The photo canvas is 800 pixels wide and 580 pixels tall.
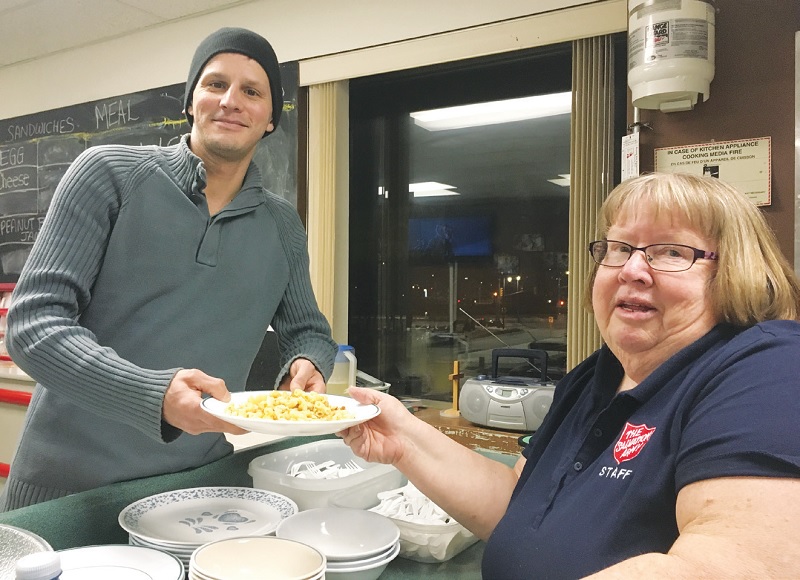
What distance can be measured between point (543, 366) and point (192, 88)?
5.59ft

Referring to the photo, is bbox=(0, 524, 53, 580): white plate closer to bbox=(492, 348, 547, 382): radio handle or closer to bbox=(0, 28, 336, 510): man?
bbox=(0, 28, 336, 510): man

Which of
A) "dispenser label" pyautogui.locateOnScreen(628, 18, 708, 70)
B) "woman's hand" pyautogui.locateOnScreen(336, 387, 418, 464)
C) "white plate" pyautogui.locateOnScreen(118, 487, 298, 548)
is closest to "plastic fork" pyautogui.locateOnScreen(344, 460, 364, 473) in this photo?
"woman's hand" pyautogui.locateOnScreen(336, 387, 418, 464)

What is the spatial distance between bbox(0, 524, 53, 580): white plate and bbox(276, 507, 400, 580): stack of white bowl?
368 mm

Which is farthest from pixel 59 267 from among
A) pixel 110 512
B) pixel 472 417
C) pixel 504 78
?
pixel 504 78

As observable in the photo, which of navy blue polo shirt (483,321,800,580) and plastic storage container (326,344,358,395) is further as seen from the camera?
plastic storage container (326,344,358,395)

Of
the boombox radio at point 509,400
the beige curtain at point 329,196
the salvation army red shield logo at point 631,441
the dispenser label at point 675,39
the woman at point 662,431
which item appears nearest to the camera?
the woman at point 662,431

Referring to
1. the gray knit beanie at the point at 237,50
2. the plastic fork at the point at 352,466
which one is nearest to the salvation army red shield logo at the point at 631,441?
the plastic fork at the point at 352,466

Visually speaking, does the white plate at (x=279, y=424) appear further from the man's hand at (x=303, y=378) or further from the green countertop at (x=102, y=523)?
the man's hand at (x=303, y=378)

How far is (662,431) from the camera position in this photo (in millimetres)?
947

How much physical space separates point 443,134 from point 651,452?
2.56 metres

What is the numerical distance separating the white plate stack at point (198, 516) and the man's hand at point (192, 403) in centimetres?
14

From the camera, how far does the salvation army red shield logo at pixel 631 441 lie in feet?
3.22

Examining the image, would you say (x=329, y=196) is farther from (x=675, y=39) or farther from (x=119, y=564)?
(x=119, y=564)

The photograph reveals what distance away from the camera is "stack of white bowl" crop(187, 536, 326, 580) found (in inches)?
34.2
